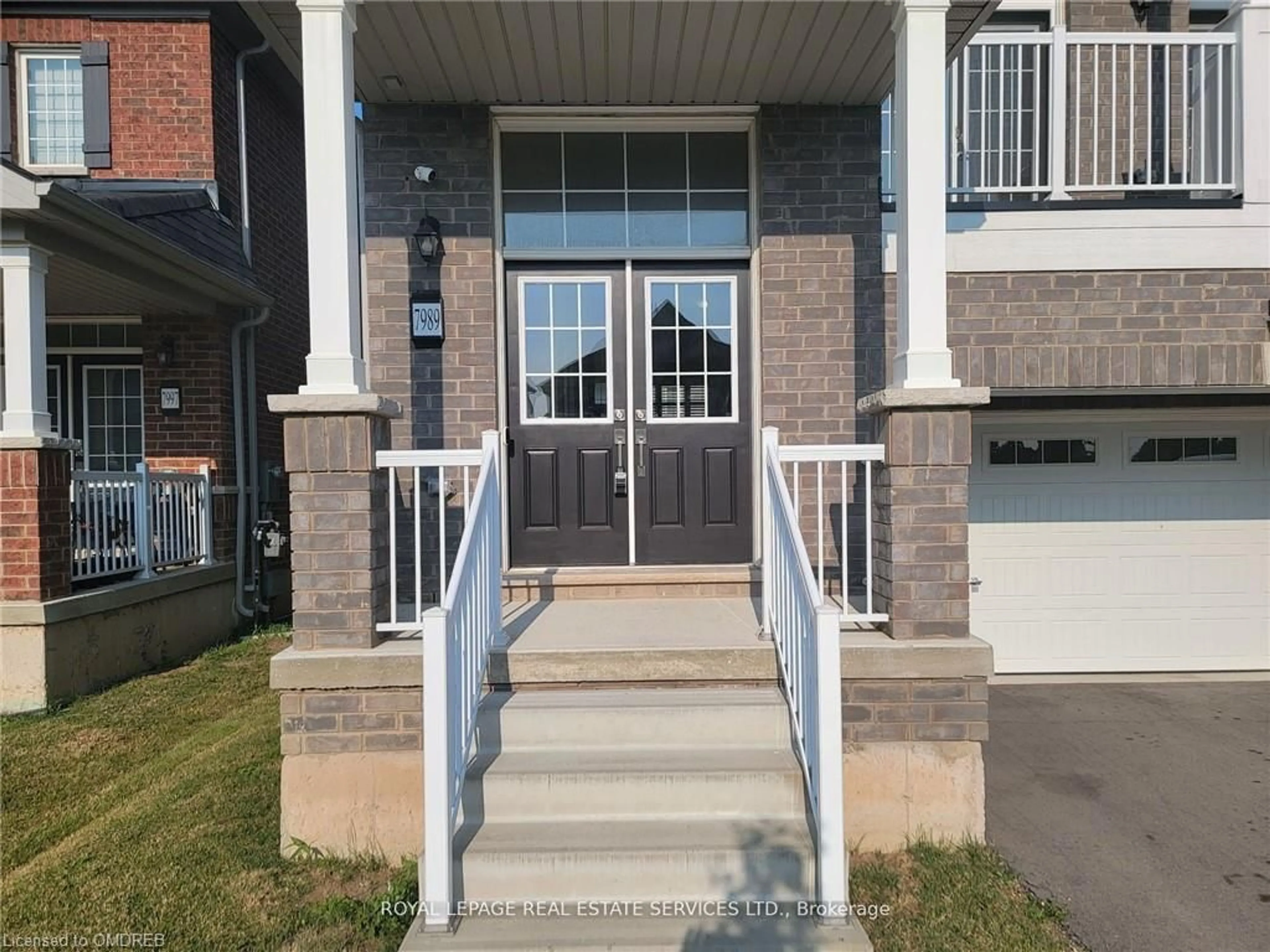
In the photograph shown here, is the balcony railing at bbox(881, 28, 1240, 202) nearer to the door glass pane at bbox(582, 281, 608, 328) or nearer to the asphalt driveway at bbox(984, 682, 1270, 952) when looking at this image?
the door glass pane at bbox(582, 281, 608, 328)

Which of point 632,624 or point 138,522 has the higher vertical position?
point 138,522

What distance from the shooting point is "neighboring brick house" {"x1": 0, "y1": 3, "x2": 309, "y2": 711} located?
6.20m

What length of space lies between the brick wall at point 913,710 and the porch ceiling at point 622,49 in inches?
118

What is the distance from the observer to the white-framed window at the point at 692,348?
16.6 feet

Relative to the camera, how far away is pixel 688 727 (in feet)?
10.7

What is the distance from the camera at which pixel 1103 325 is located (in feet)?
16.8

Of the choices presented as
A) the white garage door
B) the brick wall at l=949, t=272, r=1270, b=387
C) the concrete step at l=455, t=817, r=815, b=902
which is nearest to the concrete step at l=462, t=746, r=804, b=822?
the concrete step at l=455, t=817, r=815, b=902

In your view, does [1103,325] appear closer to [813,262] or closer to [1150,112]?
[1150,112]

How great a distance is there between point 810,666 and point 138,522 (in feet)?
18.5

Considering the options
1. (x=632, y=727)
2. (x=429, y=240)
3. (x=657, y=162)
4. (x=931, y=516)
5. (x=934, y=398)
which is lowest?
(x=632, y=727)

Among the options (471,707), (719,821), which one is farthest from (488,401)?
(719,821)

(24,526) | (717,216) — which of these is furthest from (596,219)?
(24,526)

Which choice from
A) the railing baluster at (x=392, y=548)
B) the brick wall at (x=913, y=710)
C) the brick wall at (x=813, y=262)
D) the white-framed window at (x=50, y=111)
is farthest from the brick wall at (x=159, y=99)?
the brick wall at (x=913, y=710)

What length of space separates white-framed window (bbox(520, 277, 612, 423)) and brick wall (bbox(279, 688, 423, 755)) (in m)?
2.17
